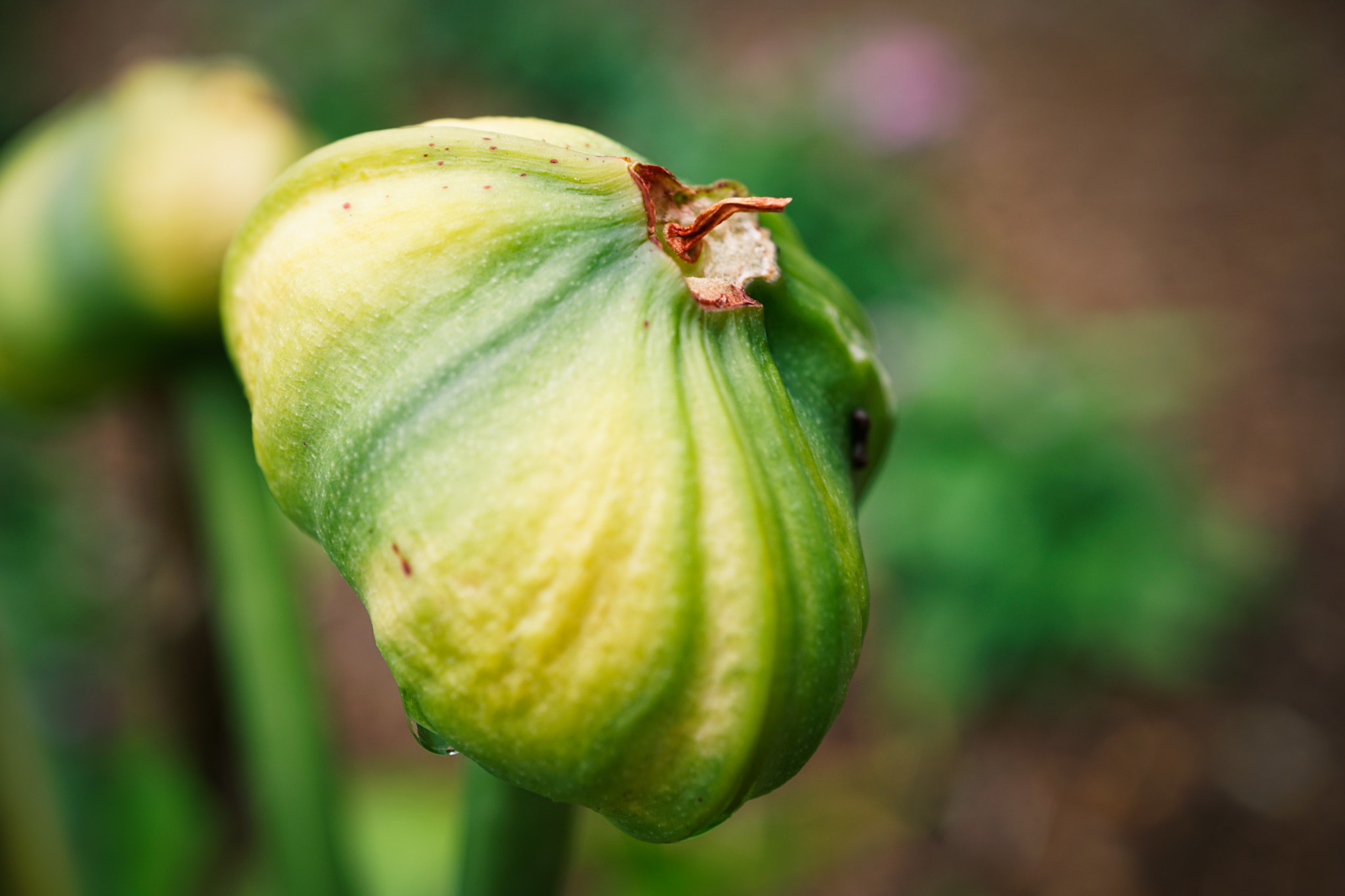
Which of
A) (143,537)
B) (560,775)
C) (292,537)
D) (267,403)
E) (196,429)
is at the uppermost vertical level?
(143,537)

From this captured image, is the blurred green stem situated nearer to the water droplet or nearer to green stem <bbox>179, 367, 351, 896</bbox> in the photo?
green stem <bbox>179, 367, 351, 896</bbox>

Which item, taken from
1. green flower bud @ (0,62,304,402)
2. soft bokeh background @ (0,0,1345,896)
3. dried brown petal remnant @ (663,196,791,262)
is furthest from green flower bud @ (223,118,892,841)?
soft bokeh background @ (0,0,1345,896)

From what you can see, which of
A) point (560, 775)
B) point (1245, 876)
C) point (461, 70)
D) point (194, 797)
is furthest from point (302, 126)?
point (461, 70)

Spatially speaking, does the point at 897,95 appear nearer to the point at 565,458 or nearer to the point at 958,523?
the point at 958,523

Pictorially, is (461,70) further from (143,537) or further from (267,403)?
(267,403)

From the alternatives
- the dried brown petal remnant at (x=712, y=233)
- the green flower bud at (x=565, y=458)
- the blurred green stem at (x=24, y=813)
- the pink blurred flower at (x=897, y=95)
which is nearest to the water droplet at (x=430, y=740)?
the green flower bud at (x=565, y=458)

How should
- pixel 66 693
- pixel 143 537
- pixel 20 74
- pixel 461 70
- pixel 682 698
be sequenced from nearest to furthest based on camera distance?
1. pixel 682 698
2. pixel 66 693
3. pixel 143 537
4. pixel 20 74
5. pixel 461 70
